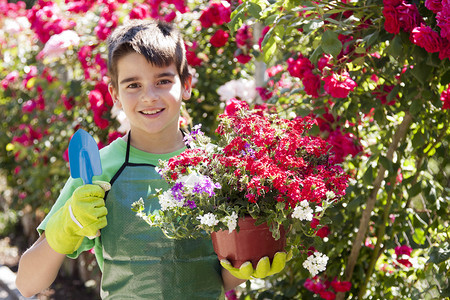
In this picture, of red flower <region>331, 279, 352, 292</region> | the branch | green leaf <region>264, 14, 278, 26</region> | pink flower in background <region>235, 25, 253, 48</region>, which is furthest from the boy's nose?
pink flower in background <region>235, 25, 253, 48</region>

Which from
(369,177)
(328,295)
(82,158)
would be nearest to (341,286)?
(328,295)

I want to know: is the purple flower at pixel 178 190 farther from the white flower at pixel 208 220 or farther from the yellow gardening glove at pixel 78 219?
the yellow gardening glove at pixel 78 219

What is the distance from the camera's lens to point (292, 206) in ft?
4.07

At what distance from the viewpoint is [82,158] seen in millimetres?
1441

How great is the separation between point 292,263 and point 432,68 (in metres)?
0.97

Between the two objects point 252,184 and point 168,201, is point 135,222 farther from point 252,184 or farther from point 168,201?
point 252,184

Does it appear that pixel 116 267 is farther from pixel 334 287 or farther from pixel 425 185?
pixel 425 185

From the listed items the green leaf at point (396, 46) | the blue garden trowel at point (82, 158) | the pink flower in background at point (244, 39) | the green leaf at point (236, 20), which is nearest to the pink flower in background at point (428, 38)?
the green leaf at point (396, 46)

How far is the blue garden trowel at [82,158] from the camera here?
1437mm

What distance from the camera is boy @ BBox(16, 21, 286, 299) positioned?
1.49m

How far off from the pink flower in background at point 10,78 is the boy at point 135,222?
3.24 m

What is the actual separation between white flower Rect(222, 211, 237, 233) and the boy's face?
46 centimetres

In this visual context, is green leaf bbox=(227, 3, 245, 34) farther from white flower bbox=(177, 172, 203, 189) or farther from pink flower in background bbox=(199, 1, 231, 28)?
pink flower in background bbox=(199, 1, 231, 28)

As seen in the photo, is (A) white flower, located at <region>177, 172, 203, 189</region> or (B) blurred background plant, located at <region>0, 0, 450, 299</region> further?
(B) blurred background plant, located at <region>0, 0, 450, 299</region>
